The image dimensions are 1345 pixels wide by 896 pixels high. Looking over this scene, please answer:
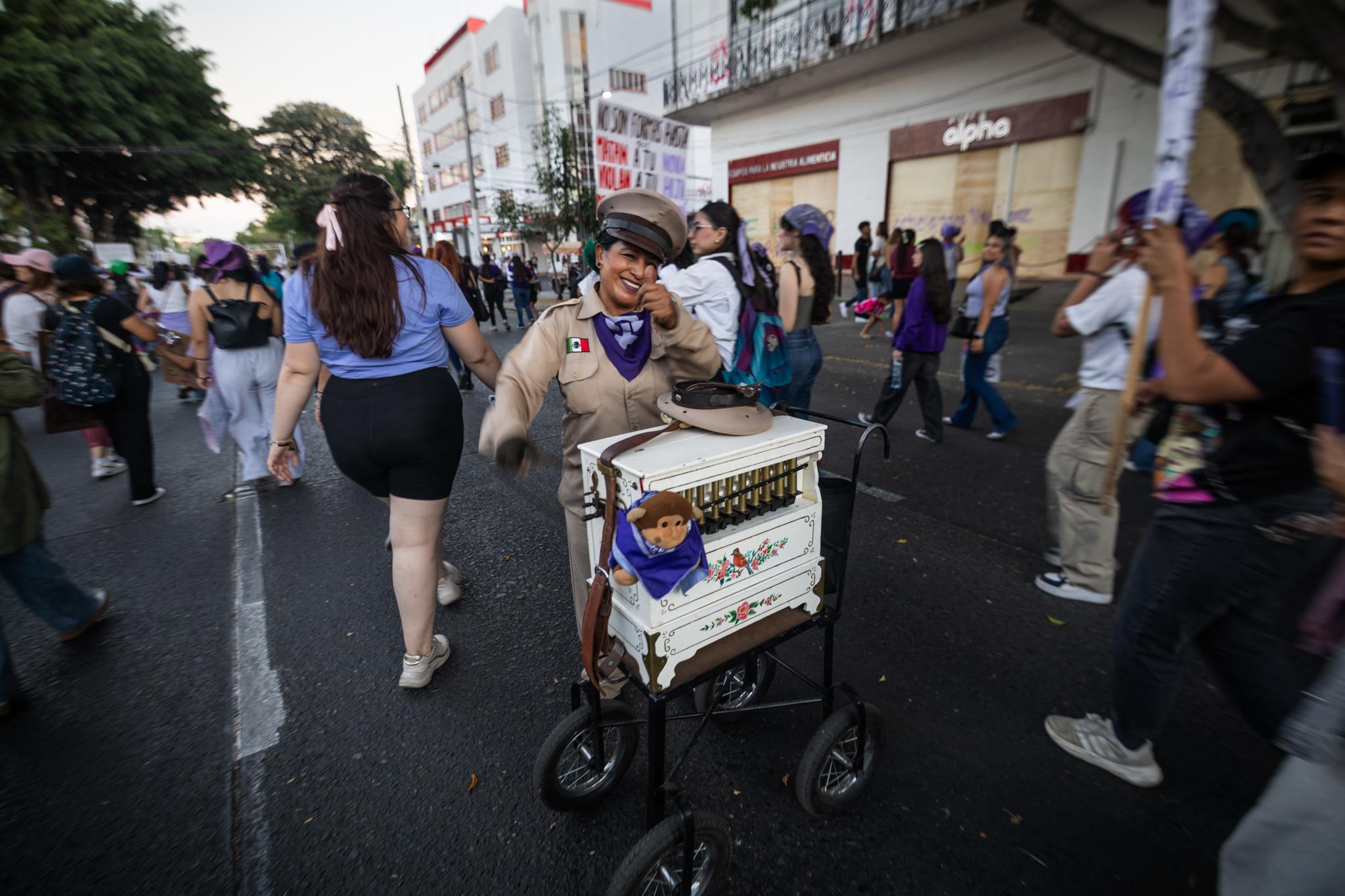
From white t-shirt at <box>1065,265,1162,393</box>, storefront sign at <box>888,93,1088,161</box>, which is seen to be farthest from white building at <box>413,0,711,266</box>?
A: white t-shirt at <box>1065,265,1162,393</box>

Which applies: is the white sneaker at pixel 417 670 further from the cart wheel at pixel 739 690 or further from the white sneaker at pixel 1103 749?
the white sneaker at pixel 1103 749

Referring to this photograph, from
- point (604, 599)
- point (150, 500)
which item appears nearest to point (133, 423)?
point (150, 500)

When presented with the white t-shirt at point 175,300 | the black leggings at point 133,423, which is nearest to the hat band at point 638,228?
the black leggings at point 133,423

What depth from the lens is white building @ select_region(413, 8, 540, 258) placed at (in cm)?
4156

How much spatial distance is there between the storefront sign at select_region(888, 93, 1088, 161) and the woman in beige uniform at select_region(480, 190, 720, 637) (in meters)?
14.3

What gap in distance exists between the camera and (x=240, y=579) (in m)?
3.88

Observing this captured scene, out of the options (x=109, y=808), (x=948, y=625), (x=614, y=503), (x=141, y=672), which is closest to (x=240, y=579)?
(x=141, y=672)

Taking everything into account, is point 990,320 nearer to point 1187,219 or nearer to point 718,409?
point 1187,219

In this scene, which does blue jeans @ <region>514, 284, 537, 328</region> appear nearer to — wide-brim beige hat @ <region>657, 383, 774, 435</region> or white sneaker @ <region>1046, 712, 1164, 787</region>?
wide-brim beige hat @ <region>657, 383, 774, 435</region>

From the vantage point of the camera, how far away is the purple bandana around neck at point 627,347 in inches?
79.0

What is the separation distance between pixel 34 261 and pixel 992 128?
16.2m

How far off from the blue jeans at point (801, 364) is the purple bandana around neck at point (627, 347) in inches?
94.8

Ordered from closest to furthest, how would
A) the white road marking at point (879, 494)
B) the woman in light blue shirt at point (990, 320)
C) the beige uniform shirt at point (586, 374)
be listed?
the beige uniform shirt at point (586, 374)
the white road marking at point (879, 494)
the woman in light blue shirt at point (990, 320)

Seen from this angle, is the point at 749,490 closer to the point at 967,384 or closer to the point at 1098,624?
the point at 1098,624
